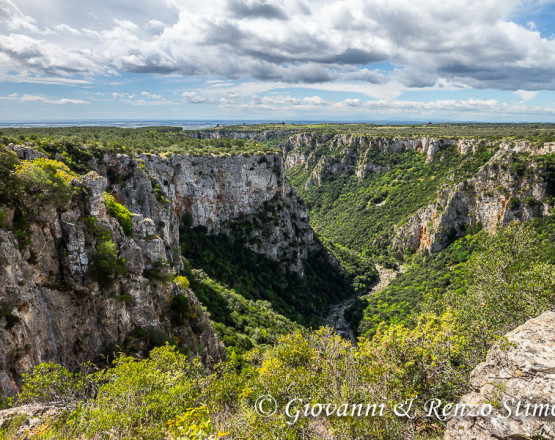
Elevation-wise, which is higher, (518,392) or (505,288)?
(518,392)

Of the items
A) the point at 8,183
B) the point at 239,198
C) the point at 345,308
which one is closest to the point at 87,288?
the point at 8,183

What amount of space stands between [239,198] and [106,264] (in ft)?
184

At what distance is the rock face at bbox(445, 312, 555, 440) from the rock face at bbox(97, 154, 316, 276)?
155ft

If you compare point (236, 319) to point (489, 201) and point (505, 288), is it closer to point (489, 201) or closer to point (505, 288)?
point (505, 288)

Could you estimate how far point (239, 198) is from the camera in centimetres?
7844

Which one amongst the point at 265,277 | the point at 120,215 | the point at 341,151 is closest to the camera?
the point at 120,215

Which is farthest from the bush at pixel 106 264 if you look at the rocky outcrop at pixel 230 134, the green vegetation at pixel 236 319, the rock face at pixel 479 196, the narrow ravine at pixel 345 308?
the rocky outcrop at pixel 230 134

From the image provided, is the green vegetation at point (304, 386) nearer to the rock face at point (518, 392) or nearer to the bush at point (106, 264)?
the rock face at point (518, 392)

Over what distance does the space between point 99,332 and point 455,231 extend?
310ft

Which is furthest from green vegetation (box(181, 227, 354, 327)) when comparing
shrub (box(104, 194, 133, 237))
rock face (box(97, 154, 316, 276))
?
shrub (box(104, 194, 133, 237))

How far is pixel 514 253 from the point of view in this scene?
28.6 meters

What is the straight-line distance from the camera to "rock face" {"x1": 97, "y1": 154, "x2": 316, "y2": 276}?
218ft

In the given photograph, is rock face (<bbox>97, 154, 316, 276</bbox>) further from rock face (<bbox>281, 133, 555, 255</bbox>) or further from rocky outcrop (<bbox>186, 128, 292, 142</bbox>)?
rocky outcrop (<bbox>186, 128, 292, 142</bbox>)

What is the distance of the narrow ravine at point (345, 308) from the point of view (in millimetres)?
72938
